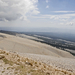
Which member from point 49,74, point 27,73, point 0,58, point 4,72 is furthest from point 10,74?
point 0,58

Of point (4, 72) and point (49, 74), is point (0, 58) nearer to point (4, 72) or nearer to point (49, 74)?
point (4, 72)

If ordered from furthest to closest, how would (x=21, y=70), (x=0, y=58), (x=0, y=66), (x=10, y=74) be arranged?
Answer: (x=0, y=58) < (x=0, y=66) < (x=21, y=70) < (x=10, y=74)

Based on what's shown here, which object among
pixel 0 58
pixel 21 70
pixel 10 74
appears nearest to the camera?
pixel 10 74

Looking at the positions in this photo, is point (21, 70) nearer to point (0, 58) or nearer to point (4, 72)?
point (4, 72)

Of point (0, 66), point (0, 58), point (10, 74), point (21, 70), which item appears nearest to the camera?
point (10, 74)

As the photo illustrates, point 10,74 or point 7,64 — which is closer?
point 10,74

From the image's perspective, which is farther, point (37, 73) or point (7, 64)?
point (7, 64)

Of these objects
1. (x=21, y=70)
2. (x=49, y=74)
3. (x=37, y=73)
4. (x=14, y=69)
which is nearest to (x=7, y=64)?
(x=14, y=69)

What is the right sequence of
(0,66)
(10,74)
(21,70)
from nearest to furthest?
(10,74) < (21,70) < (0,66)
